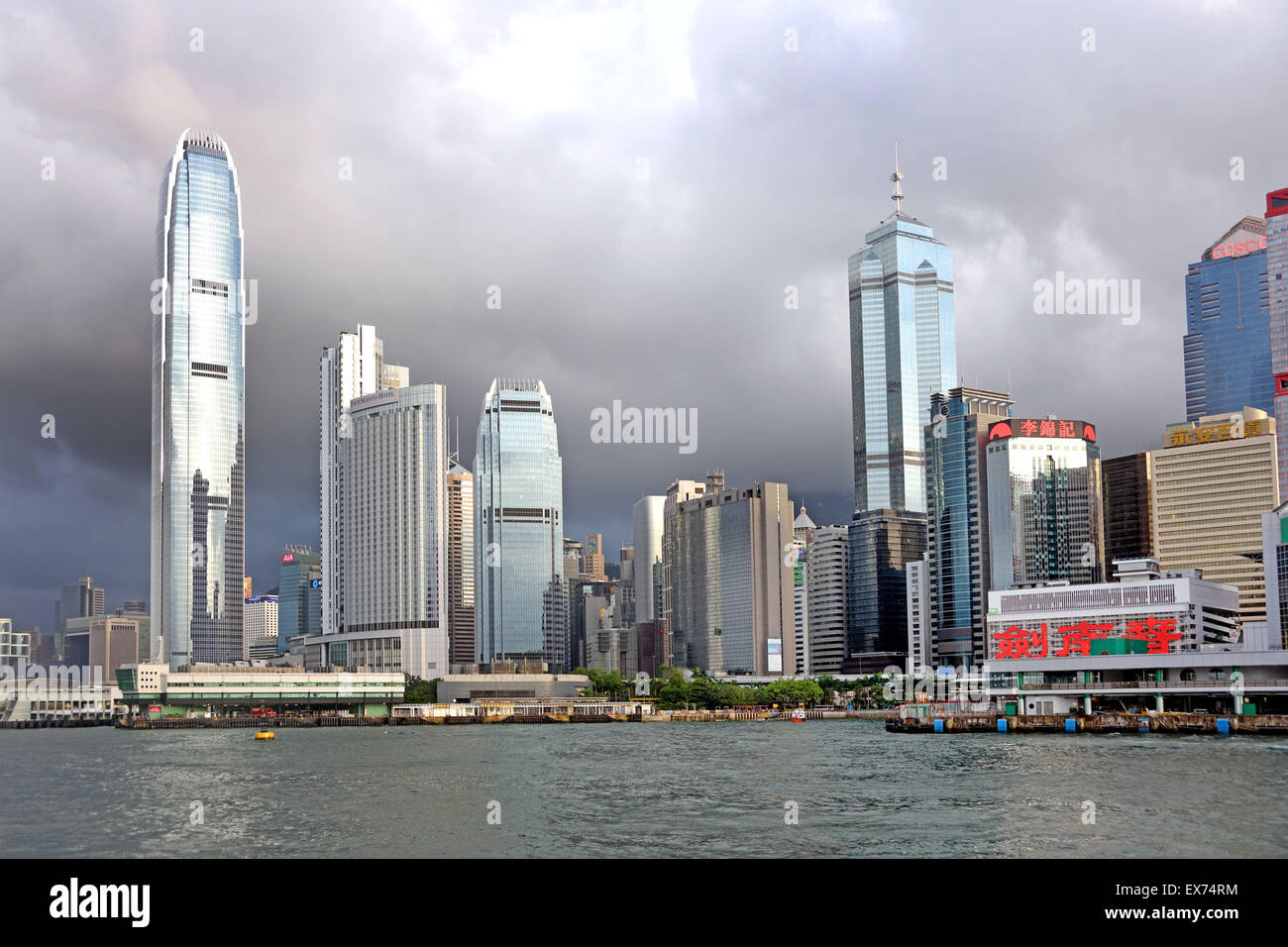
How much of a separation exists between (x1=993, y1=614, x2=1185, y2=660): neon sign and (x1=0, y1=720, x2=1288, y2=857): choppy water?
200 feet

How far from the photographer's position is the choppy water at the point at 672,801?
47.7 m

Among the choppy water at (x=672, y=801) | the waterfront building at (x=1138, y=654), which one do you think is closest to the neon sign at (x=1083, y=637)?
the waterfront building at (x=1138, y=654)

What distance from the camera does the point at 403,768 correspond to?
9356cm

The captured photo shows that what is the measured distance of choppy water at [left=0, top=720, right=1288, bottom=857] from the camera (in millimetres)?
47688

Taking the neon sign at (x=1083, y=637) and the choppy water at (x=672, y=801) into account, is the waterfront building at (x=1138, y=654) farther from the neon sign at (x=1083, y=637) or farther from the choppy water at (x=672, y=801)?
the choppy water at (x=672, y=801)

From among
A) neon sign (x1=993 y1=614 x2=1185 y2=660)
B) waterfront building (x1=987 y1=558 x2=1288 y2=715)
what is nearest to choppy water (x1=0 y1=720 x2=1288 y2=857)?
waterfront building (x1=987 y1=558 x2=1288 y2=715)

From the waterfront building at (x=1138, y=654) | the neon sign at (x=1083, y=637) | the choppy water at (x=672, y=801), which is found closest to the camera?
the choppy water at (x=672, y=801)

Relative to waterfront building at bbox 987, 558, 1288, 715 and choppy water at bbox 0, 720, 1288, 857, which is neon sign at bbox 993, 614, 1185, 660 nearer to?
waterfront building at bbox 987, 558, 1288, 715

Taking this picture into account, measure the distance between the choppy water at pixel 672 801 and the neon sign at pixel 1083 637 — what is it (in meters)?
60.8

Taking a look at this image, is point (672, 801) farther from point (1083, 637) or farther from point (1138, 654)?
point (1083, 637)

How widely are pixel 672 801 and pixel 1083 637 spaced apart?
13410cm

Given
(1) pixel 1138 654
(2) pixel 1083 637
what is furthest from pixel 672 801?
(2) pixel 1083 637
